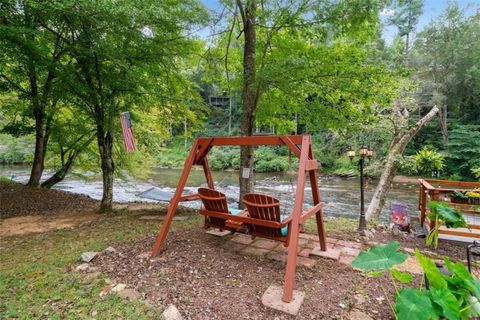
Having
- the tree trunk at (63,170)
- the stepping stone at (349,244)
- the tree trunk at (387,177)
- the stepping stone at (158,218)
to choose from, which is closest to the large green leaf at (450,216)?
the stepping stone at (349,244)

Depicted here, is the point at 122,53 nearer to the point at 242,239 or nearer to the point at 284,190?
the point at 242,239

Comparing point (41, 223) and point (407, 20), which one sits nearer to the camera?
point (41, 223)

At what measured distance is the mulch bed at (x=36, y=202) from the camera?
245 inches

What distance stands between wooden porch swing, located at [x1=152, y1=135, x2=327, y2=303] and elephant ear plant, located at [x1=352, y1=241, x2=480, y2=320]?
0.69m

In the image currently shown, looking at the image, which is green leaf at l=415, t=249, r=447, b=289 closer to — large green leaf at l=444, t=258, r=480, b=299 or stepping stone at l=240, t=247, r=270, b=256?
large green leaf at l=444, t=258, r=480, b=299

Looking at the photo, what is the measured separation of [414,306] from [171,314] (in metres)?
1.72

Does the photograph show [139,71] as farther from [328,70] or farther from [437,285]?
[437,285]

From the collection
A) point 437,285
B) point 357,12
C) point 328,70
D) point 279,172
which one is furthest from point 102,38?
point 279,172

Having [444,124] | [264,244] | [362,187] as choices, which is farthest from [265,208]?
[444,124]

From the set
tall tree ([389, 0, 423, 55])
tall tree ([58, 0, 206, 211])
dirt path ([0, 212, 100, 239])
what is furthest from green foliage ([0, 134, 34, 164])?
tall tree ([389, 0, 423, 55])

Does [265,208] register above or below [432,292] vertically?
above

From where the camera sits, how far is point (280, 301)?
2434 mm

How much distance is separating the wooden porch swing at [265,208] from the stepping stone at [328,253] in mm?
69

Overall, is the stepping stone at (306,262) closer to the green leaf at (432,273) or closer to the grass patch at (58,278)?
the green leaf at (432,273)
